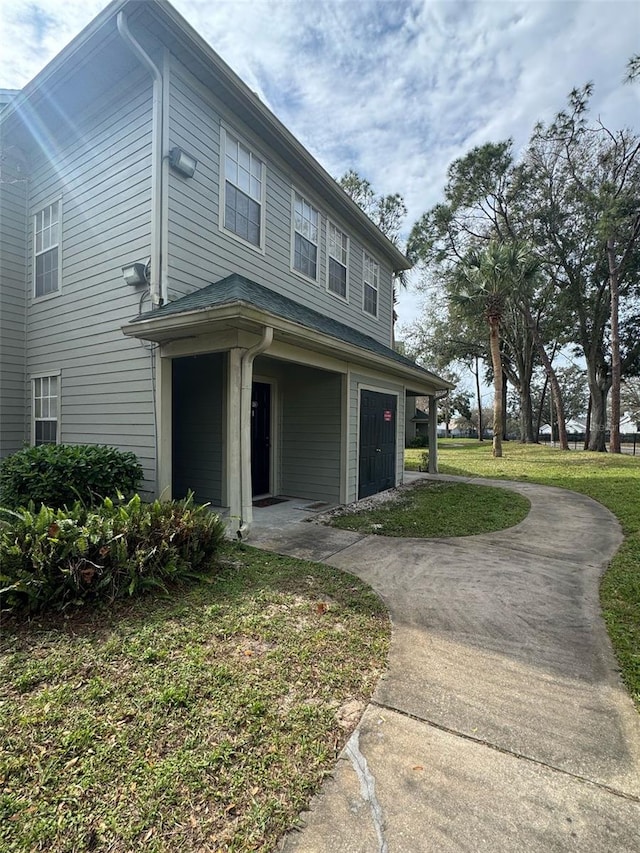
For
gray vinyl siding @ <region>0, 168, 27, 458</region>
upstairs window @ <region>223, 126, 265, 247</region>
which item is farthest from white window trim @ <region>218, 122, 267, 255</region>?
gray vinyl siding @ <region>0, 168, 27, 458</region>

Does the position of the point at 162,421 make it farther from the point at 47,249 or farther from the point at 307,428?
the point at 47,249

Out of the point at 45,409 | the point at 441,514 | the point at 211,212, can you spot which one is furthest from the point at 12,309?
the point at 441,514

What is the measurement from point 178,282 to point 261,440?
10.8 feet

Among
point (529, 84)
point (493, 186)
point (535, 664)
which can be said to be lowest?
point (535, 664)

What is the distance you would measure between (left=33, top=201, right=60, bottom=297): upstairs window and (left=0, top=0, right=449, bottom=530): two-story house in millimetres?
43

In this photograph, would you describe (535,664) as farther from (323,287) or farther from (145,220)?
(323,287)

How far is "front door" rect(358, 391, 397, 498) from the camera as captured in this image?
7941 millimetres

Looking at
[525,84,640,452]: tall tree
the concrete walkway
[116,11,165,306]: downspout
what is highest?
[525,84,640,452]: tall tree

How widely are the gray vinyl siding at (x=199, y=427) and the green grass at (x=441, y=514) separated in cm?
221

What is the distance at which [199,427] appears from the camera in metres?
7.06

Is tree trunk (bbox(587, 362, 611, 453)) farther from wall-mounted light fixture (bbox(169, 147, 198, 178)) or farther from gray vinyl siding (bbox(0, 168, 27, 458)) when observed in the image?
gray vinyl siding (bbox(0, 168, 27, 458))

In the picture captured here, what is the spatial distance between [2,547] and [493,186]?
2580cm

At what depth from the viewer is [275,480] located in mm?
8078

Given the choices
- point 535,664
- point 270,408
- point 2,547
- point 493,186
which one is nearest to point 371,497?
→ point 270,408
